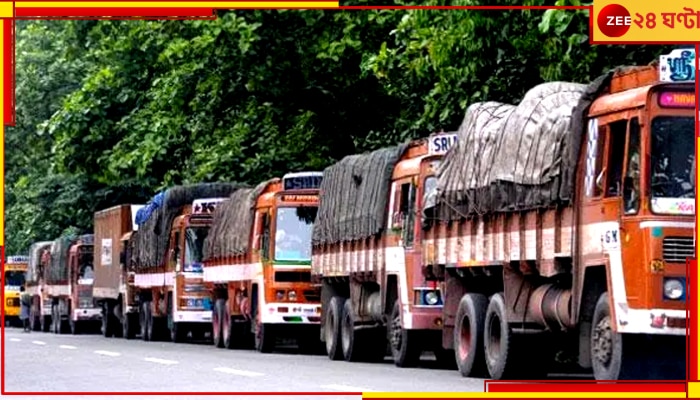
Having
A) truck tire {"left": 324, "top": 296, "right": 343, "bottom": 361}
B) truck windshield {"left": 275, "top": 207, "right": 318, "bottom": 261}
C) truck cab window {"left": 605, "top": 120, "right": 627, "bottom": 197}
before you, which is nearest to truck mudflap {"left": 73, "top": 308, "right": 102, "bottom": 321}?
truck windshield {"left": 275, "top": 207, "right": 318, "bottom": 261}

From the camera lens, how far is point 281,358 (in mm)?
32469

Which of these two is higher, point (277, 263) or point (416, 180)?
point (416, 180)

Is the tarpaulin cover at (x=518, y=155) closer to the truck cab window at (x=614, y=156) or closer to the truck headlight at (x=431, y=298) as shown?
the truck cab window at (x=614, y=156)

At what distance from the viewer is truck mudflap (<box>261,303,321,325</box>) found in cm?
3534

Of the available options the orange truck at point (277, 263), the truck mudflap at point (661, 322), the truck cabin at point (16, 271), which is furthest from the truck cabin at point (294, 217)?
the truck cabin at point (16, 271)

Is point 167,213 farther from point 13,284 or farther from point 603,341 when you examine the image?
point 13,284

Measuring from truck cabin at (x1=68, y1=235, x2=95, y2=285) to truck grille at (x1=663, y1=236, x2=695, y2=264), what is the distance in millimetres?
40120

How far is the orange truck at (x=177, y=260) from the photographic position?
43.7 metres

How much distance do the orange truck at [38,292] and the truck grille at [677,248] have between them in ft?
153

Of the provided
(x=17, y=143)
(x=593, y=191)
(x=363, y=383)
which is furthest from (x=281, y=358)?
(x=17, y=143)

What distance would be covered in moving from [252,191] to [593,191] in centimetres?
1811

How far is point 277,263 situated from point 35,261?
33.5 meters

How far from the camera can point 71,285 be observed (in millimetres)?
58719

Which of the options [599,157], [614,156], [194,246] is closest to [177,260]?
[194,246]
